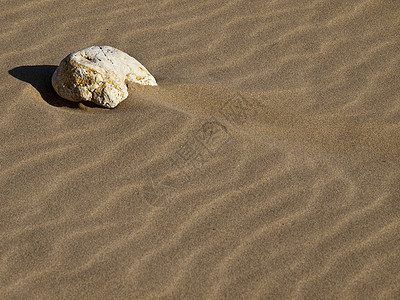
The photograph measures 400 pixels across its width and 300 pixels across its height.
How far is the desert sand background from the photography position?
116 inches

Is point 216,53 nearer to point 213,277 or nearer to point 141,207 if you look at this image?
point 141,207

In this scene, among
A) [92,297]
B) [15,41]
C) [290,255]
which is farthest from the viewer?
[15,41]

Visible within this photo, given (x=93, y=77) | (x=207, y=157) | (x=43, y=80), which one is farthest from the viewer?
(x=43, y=80)

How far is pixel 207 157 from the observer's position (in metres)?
3.58

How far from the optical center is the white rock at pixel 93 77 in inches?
146

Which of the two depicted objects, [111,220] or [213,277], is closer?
[213,277]

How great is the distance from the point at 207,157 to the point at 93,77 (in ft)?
2.91

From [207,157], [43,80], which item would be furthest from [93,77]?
[207,157]

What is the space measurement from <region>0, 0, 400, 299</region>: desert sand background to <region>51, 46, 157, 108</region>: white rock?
0.29ft

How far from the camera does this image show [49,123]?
3.70 metres

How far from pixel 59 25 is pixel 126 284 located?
8.07 feet

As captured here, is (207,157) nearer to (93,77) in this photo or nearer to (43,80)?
(93,77)

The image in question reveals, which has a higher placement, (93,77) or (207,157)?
(93,77)

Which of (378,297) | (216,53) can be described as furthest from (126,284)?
(216,53)
